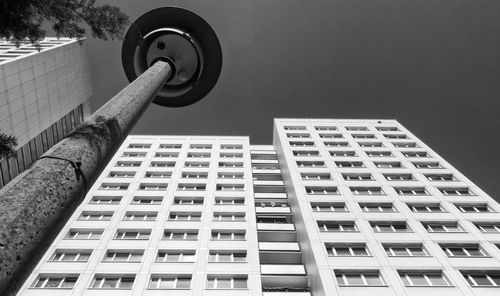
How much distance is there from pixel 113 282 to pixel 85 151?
23.1m

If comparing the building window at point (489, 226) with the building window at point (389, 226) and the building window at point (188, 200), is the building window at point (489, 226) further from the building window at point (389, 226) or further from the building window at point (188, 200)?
the building window at point (188, 200)

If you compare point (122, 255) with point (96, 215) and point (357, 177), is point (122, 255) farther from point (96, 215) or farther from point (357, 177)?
point (357, 177)

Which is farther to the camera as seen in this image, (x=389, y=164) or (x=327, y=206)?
(x=389, y=164)

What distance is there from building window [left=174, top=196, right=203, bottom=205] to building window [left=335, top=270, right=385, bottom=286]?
1492 centimetres

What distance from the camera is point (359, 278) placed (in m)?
25.1

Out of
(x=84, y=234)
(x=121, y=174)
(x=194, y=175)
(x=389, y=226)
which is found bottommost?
(x=389, y=226)

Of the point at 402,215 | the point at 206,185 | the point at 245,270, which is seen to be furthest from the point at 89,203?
the point at 402,215

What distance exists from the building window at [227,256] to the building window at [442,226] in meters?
13.8

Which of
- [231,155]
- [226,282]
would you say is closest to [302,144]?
[231,155]

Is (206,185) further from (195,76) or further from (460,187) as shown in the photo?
(195,76)

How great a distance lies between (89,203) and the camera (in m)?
35.9

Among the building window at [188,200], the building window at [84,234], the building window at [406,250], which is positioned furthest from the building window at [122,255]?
the building window at [406,250]

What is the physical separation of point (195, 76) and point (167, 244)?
18449 millimetres

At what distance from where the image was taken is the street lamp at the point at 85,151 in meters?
3.72
